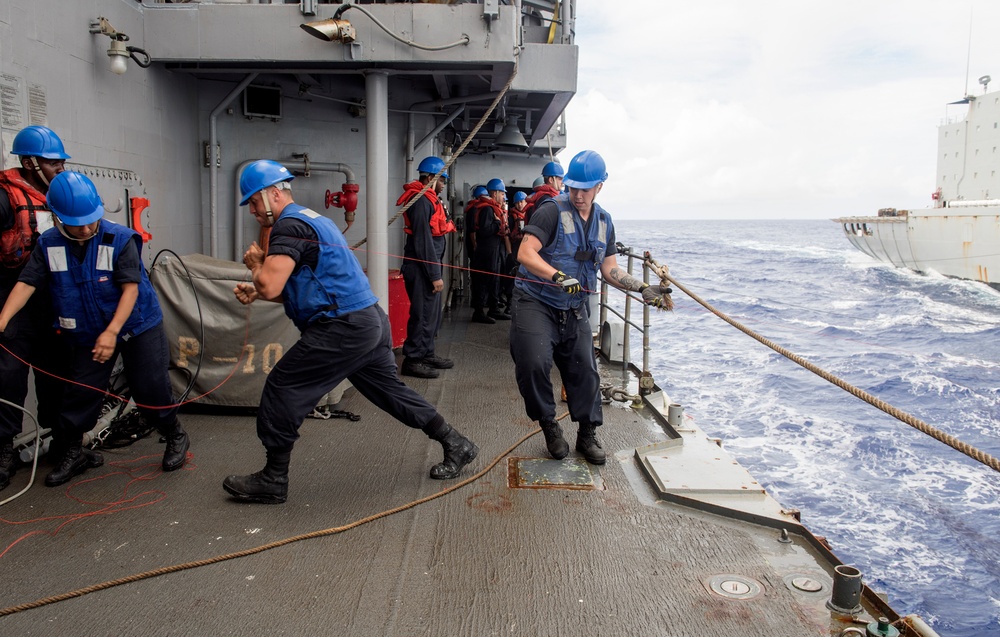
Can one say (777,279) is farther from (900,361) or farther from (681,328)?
(900,361)

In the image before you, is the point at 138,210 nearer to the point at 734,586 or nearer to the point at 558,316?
the point at 558,316

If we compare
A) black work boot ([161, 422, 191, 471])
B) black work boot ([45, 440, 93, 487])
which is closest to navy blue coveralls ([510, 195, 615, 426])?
black work boot ([161, 422, 191, 471])

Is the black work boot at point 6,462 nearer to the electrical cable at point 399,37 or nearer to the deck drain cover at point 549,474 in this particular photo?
the deck drain cover at point 549,474

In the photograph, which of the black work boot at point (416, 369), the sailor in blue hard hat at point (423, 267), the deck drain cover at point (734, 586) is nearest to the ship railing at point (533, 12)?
the sailor in blue hard hat at point (423, 267)

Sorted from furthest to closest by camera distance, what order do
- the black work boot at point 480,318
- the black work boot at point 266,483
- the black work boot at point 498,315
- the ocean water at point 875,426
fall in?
the black work boot at point 498,315 → the black work boot at point 480,318 → the ocean water at point 875,426 → the black work boot at point 266,483

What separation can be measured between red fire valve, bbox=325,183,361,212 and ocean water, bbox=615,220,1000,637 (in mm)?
5982

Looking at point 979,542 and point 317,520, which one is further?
point 979,542

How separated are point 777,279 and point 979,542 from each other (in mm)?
34494

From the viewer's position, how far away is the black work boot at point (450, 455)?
4.19m

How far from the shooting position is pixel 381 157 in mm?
6266

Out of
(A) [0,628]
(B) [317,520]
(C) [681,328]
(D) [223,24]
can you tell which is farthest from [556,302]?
(C) [681,328]

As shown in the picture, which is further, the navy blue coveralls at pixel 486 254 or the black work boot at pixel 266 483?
the navy blue coveralls at pixel 486 254

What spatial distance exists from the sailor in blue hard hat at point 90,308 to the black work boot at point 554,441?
228cm

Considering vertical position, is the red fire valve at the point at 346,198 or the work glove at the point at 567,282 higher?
the red fire valve at the point at 346,198
